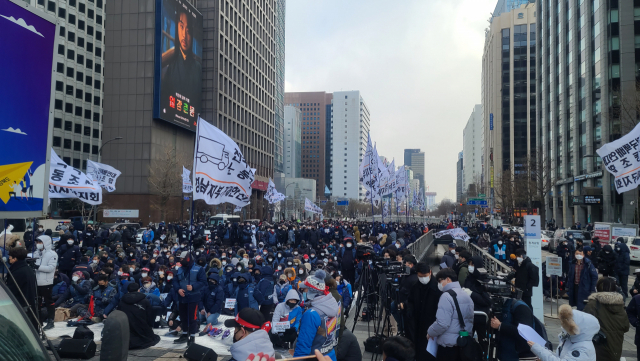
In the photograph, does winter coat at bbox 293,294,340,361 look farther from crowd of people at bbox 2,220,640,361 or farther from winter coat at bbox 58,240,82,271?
winter coat at bbox 58,240,82,271

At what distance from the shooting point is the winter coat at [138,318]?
800cm

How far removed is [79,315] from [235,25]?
224 ft

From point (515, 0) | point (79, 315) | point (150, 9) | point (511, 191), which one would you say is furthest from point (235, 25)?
point (515, 0)

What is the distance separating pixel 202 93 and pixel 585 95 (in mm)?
48651

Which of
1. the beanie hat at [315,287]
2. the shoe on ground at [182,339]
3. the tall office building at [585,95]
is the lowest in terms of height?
the shoe on ground at [182,339]

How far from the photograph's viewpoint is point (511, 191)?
55.1 meters

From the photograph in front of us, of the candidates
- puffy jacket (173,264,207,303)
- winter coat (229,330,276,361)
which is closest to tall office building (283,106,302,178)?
puffy jacket (173,264,207,303)

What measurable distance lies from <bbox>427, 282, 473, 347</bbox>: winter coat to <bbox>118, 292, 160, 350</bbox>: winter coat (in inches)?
208

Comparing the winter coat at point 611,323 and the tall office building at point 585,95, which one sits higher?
the tall office building at point 585,95

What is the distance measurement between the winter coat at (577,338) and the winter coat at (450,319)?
1.22 meters

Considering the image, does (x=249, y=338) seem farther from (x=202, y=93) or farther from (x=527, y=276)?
(x=202, y=93)

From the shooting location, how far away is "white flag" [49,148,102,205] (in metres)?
15.2

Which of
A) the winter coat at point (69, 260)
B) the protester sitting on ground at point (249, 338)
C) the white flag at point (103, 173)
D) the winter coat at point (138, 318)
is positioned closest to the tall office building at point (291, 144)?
the white flag at point (103, 173)

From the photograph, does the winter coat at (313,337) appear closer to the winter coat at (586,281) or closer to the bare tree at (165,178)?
the winter coat at (586,281)
